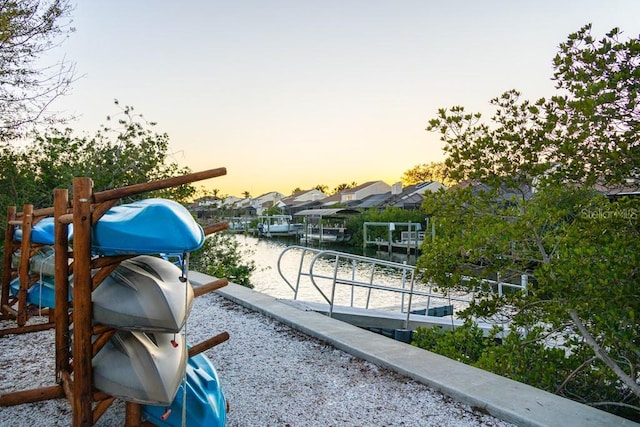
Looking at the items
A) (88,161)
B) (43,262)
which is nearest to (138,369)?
(43,262)

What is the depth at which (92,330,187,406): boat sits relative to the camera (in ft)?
5.29

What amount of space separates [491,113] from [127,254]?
3236mm

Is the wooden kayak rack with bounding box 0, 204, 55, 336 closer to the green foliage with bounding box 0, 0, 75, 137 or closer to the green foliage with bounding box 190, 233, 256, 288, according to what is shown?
the green foliage with bounding box 0, 0, 75, 137

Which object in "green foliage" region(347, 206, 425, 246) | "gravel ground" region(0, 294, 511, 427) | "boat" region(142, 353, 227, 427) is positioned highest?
"boat" region(142, 353, 227, 427)

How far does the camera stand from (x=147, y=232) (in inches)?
60.7

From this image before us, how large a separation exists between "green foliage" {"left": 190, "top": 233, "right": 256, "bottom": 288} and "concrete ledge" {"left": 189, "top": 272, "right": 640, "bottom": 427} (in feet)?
14.9

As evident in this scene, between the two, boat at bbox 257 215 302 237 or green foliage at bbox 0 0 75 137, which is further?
boat at bbox 257 215 302 237

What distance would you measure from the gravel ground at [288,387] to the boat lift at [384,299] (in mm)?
1267

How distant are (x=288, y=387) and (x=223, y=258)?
6901mm

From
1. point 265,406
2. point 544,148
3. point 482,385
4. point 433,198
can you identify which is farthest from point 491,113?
point 265,406

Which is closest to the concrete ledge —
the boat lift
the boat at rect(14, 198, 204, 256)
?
the boat lift

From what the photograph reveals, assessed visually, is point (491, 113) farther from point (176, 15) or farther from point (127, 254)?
point (176, 15)

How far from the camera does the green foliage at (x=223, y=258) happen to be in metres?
8.43

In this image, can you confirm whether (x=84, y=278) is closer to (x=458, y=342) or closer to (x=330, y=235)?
(x=458, y=342)
